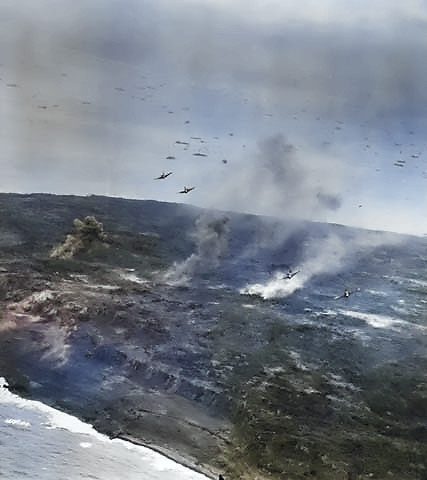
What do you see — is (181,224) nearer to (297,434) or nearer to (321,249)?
(321,249)

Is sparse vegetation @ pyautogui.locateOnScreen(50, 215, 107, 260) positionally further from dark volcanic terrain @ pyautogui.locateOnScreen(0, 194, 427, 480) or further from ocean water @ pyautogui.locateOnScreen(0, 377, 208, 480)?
ocean water @ pyautogui.locateOnScreen(0, 377, 208, 480)

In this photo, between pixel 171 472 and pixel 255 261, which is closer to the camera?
pixel 171 472

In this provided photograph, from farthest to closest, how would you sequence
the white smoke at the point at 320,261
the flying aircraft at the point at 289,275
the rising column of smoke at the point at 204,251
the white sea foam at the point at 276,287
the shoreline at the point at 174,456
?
the flying aircraft at the point at 289,275
the rising column of smoke at the point at 204,251
the white smoke at the point at 320,261
the white sea foam at the point at 276,287
the shoreline at the point at 174,456

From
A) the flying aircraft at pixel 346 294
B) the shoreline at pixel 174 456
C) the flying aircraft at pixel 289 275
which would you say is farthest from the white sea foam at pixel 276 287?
the shoreline at pixel 174 456

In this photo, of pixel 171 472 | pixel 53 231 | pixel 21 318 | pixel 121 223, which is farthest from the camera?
pixel 121 223

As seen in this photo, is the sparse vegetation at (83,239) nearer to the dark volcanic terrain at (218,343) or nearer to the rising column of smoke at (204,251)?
the dark volcanic terrain at (218,343)

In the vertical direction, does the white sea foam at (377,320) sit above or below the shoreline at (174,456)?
below

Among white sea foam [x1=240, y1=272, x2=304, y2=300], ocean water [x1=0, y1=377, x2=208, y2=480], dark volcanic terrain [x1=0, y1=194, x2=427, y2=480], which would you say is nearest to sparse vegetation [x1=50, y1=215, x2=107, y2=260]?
dark volcanic terrain [x1=0, y1=194, x2=427, y2=480]

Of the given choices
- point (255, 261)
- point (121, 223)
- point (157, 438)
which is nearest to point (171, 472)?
point (157, 438)
